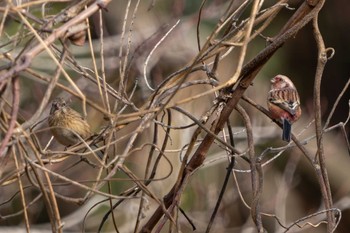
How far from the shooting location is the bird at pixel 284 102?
5.06m

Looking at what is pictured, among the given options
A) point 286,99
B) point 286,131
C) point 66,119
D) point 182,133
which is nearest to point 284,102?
point 286,99

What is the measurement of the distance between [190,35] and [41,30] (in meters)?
7.72

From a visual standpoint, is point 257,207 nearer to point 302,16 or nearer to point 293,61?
point 302,16

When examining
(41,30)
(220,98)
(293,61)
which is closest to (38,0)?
(41,30)

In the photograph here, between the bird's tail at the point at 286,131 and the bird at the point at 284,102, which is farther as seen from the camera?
the bird at the point at 284,102

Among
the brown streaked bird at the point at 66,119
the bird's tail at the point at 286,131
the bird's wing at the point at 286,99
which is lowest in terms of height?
the brown streaked bird at the point at 66,119

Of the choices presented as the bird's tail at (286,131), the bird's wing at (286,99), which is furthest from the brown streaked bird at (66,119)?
the bird's tail at (286,131)

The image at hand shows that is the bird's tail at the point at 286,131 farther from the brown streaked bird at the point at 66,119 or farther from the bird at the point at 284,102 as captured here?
the brown streaked bird at the point at 66,119

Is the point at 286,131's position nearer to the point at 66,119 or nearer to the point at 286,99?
the point at 286,99

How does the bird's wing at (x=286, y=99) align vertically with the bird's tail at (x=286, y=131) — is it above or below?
below

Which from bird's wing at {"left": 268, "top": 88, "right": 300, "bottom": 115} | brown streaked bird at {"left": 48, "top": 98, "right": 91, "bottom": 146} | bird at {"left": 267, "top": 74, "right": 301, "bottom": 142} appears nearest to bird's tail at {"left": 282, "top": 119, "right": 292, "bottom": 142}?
bird at {"left": 267, "top": 74, "right": 301, "bottom": 142}

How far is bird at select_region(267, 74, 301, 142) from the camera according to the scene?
5.06m

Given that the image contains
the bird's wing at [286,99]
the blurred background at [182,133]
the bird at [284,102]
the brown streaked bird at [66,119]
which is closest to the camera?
the bird at [284,102]

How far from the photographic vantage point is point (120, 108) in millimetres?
3666
